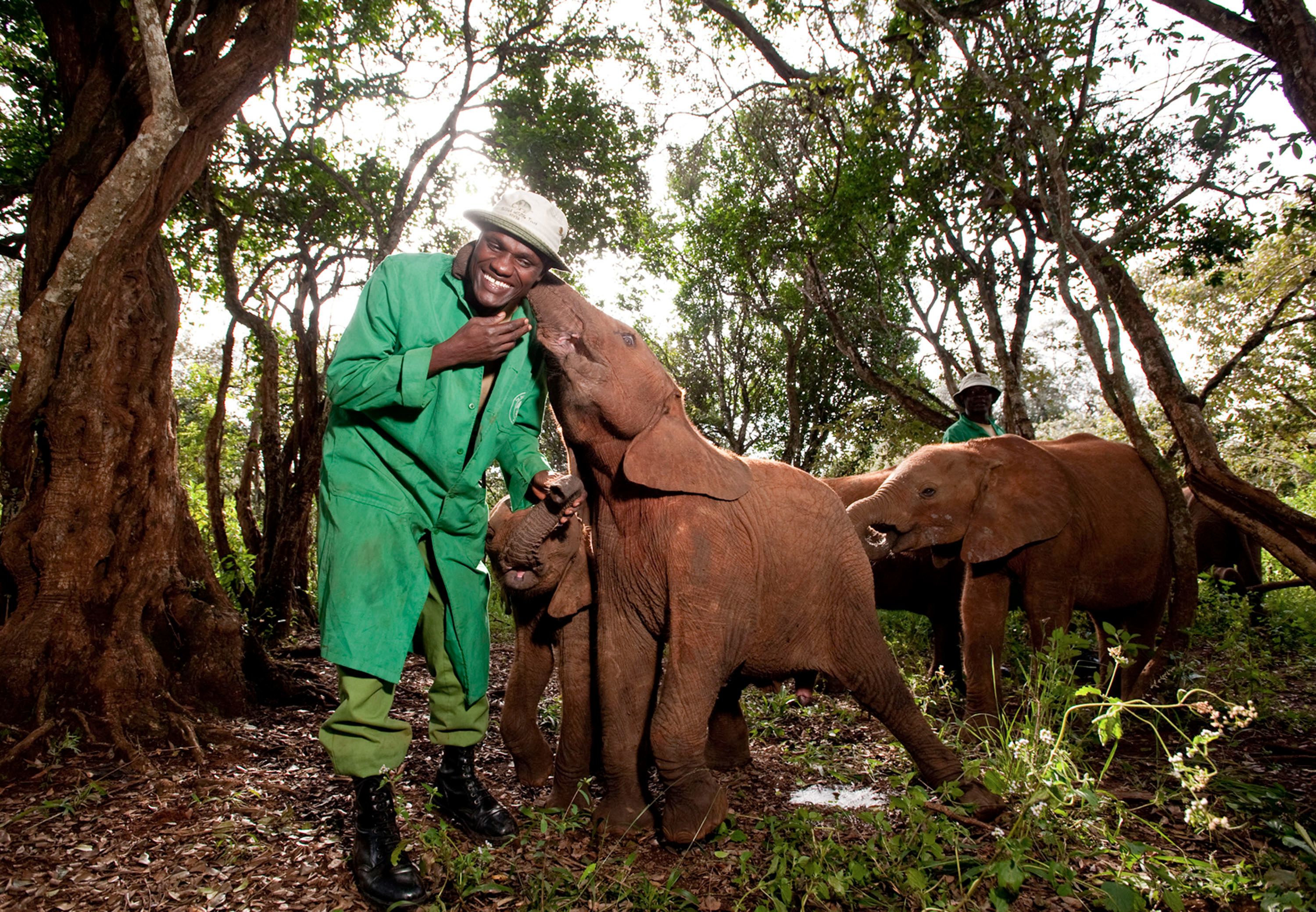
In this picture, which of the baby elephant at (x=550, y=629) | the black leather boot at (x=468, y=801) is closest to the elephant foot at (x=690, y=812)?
the baby elephant at (x=550, y=629)

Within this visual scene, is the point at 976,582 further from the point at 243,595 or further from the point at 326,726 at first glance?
the point at 243,595

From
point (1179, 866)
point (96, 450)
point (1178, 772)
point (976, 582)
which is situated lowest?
point (1179, 866)

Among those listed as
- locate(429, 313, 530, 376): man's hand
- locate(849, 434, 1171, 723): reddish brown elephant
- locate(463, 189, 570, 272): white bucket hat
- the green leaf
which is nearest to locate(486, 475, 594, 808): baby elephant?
locate(429, 313, 530, 376): man's hand

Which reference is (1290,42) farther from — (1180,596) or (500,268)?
(500,268)

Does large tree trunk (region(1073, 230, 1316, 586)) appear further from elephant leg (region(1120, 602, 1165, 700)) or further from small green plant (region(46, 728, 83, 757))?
small green plant (region(46, 728, 83, 757))

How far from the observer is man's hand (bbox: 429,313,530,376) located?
2.78 meters

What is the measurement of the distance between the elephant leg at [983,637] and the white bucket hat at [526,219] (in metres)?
3.63

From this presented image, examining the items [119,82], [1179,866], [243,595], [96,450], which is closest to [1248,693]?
[1179,866]

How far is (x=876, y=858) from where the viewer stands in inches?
110

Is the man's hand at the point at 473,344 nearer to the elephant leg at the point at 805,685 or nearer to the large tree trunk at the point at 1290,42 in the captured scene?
the elephant leg at the point at 805,685

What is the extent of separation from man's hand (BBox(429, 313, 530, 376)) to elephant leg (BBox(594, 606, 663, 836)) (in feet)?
Answer: 3.91

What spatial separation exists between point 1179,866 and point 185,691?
4.84m

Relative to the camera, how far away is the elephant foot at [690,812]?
2969 millimetres

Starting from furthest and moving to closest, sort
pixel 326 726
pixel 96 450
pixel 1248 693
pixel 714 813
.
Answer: pixel 1248 693, pixel 96 450, pixel 714 813, pixel 326 726
